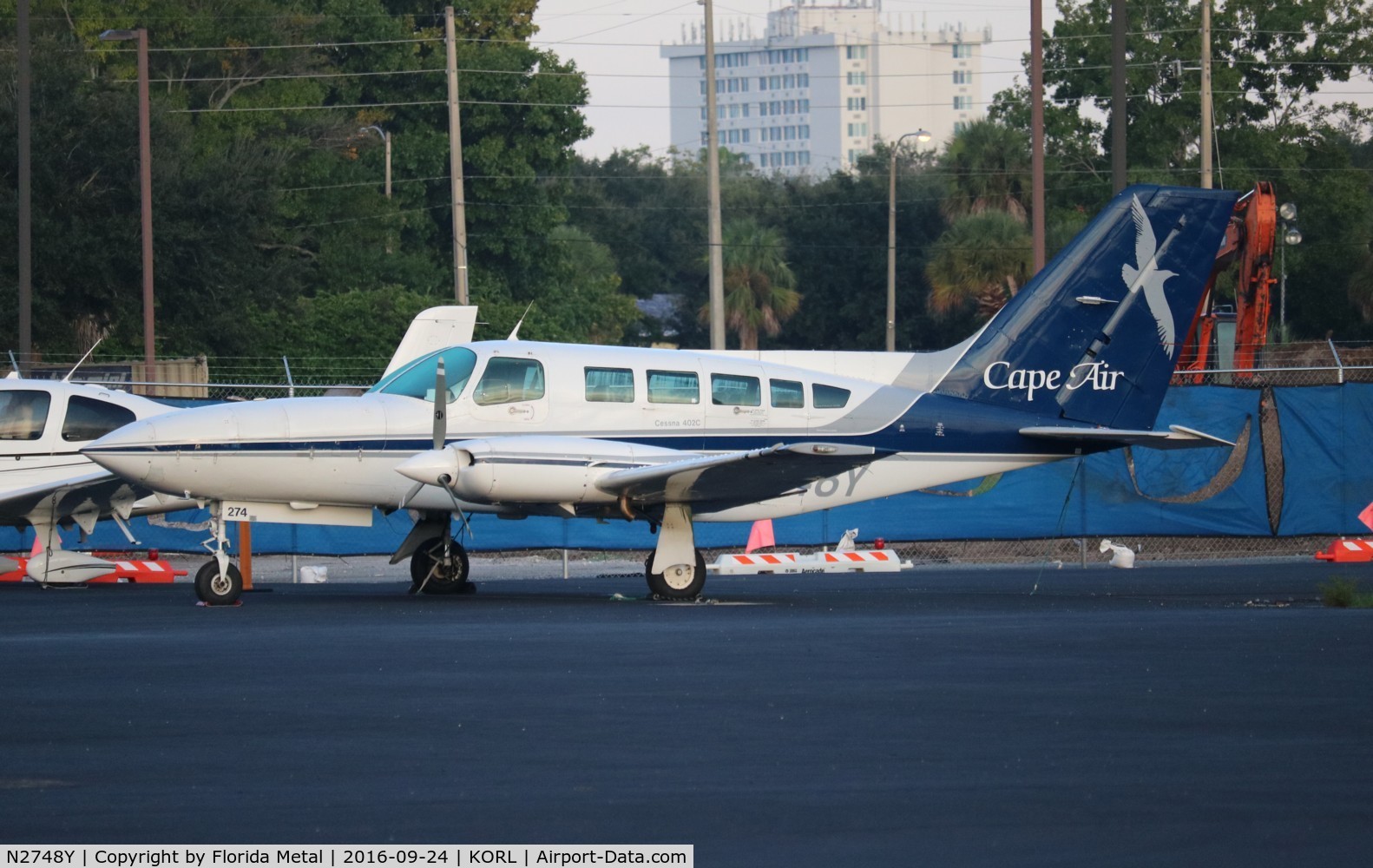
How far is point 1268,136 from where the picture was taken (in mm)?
58312

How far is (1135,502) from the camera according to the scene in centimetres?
2330

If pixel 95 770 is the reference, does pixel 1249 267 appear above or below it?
above

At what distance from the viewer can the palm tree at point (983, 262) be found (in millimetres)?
51969

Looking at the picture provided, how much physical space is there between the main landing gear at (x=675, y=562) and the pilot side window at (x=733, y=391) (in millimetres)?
1194

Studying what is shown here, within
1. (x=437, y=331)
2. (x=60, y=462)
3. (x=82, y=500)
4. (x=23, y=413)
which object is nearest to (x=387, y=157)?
(x=437, y=331)

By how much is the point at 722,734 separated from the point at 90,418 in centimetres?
1383

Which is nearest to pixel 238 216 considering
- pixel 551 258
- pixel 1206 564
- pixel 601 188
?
pixel 551 258

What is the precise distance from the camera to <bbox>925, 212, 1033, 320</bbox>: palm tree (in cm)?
5197

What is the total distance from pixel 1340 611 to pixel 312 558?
1411 cm

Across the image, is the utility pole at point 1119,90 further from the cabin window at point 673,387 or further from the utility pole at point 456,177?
the utility pole at point 456,177

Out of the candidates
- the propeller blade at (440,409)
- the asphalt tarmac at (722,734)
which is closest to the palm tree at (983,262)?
the propeller blade at (440,409)

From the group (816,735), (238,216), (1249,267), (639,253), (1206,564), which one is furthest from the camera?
(639,253)

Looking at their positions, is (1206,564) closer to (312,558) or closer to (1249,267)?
(1249,267)

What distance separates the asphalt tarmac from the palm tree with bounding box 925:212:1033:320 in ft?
126
